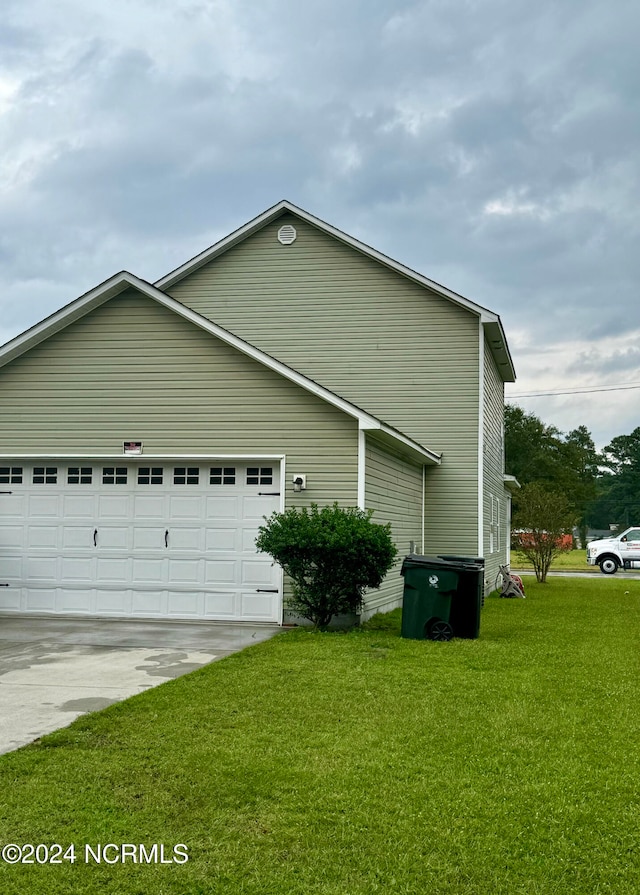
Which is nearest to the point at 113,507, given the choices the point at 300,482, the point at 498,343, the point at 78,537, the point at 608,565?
the point at 78,537

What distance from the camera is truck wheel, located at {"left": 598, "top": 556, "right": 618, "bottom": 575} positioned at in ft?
111

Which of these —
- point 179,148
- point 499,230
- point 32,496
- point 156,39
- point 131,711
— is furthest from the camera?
point 499,230

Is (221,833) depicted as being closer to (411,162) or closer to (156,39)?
(156,39)

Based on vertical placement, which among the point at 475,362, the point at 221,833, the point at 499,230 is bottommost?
the point at 221,833

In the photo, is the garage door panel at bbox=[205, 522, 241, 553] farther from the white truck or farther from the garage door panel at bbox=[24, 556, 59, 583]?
the white truck

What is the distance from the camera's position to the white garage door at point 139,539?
499 inches

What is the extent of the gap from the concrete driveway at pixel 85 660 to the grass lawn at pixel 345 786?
40 cm

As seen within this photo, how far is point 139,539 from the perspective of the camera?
13000mm

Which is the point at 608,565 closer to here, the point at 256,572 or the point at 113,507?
the point at 256,572

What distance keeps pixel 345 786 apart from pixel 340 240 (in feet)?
46.0

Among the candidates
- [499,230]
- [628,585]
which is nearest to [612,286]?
[499,230]

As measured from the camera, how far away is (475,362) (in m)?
17.2

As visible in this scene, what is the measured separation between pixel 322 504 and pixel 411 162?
9841 mm

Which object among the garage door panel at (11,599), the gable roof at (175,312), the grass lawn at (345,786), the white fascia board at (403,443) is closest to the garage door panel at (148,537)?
the garage door panel at (11,599)
